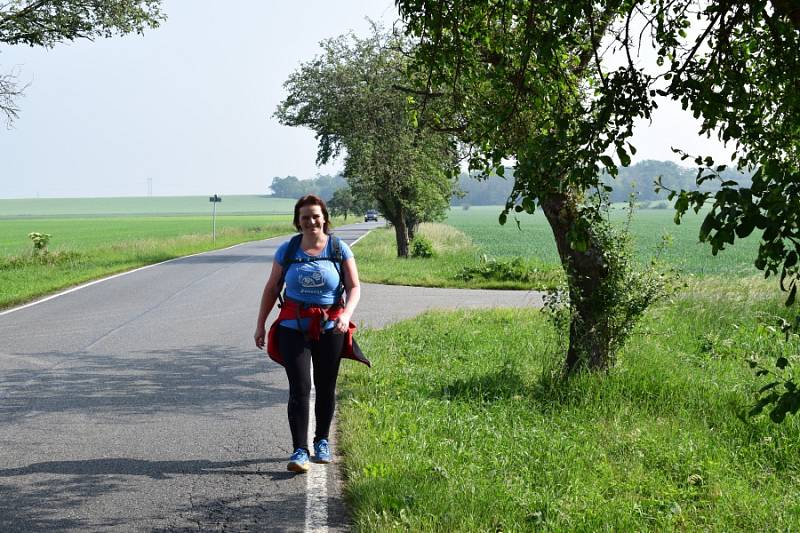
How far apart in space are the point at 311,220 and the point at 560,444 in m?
2.43

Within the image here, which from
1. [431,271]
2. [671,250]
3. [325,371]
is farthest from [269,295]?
[671,250]

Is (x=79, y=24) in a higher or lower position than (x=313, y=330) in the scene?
higher

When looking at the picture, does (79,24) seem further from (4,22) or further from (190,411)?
(190,411)

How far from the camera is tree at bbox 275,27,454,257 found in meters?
27.2

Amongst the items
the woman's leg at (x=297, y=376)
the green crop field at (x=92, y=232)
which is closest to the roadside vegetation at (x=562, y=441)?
the woman's leg at (x=297, y=376)

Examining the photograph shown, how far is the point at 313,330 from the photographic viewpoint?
222 inches

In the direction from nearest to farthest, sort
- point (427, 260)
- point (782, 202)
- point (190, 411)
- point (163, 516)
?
point (782, 202) < point (163, 516) < point (190, 411) < point (427, 260)

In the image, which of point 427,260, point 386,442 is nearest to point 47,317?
point 386,442

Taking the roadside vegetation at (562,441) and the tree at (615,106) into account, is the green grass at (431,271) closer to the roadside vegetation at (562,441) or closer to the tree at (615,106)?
the roadside vegetation at (562,441)

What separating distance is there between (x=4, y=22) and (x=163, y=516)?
2085 cm

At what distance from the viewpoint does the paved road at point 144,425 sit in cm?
489

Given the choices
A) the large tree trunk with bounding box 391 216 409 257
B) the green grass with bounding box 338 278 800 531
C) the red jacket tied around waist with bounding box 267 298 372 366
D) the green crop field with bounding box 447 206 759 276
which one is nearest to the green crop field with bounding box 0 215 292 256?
the large tree trunk with bounding box 391 216 409 257

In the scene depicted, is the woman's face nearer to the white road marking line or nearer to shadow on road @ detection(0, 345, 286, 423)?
the white road marking line

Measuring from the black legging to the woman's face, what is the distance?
2.27ft
